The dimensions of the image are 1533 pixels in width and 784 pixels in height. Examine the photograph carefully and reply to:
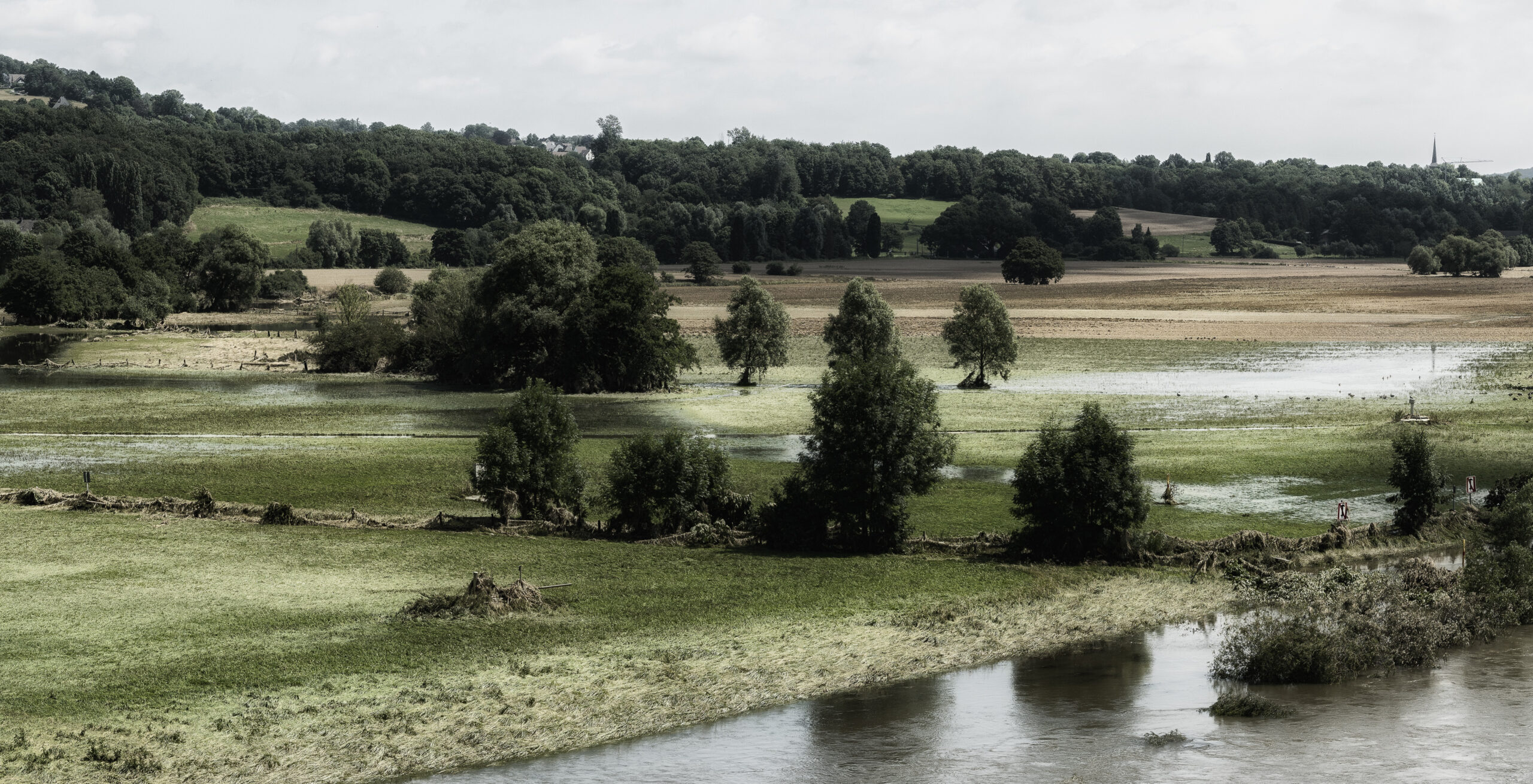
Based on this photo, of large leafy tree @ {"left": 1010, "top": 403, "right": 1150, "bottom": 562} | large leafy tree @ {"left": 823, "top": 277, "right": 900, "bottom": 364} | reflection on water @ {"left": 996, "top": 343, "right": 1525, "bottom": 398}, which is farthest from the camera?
large leafy tree @ {"left": 823, "top": 277, "right": 900, "bottom": 364}

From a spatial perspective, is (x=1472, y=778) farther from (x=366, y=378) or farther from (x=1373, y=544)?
(x=366, y=378)

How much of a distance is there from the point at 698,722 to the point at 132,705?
10008 millimetres

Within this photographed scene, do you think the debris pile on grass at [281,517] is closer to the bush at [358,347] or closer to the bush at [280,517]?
the bush at [280,517]

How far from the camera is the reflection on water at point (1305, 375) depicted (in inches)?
2869

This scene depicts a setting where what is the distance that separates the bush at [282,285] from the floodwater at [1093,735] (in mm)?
144505

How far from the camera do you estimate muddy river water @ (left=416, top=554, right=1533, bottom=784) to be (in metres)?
21.9

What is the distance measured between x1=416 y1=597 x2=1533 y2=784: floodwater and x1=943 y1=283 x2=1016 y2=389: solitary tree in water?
1993 inches

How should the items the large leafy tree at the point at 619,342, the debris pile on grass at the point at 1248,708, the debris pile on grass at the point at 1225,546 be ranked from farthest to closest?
the large leafy tree at the point at 619,342 → the debris pile on grass at the point at 1225,546 → the debris pile on grass at the point at 1248,708

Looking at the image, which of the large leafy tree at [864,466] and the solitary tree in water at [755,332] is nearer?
the large leafy tree at [864,466]

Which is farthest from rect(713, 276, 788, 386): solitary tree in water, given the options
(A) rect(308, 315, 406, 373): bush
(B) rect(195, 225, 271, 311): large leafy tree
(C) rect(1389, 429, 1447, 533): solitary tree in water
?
(B) rect(195, 225, 271, 311): large leafy tree

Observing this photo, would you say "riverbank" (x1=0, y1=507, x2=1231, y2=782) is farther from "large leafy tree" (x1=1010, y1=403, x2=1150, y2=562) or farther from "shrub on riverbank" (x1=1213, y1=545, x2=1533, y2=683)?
"shrub on riverbank" (x1=1213, y1=545, x2=1533, y2=683)

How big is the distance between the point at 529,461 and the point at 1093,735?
21.6 metres

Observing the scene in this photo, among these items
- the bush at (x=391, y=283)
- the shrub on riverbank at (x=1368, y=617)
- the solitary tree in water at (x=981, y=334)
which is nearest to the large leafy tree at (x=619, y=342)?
the solitary tree in water at (x=981, y=334)

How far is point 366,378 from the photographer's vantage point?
8744cm
